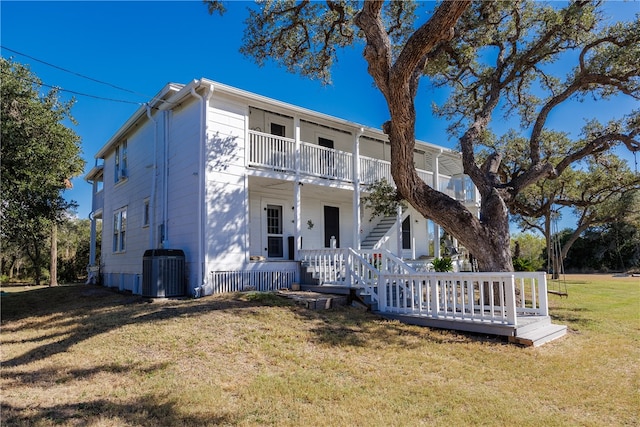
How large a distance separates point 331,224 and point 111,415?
495 inches

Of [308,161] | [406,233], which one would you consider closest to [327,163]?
[308,161]

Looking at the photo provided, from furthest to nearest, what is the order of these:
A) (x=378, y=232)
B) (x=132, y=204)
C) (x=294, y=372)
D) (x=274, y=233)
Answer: (x=378, y=232)
(x=132, y=204)
(x=274, y=233)
(x=294, y=372)

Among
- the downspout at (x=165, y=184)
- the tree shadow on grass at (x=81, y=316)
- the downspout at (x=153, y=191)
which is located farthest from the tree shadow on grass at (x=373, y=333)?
the downspout at (x=153, y=191)

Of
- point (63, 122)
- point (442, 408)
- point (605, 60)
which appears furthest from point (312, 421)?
point (605, 60)

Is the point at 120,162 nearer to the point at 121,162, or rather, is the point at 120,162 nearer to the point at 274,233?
the point at 121,162

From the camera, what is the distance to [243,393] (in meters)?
4.74

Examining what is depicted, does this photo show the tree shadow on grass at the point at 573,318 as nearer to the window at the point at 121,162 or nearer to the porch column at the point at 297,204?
the porch column at the point at 297,204

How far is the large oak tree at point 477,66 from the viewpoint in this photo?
29.2 ft

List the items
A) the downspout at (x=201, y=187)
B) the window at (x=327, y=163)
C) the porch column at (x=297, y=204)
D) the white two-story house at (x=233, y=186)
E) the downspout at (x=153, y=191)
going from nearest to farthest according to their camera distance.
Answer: the downspout at (x=201, y=187), the white two-story house at (x=233, y=186), the porch column at (x=297, y=204), the downspout at (x=153, y=191), the window at (x=327, y=163)

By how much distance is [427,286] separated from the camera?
27.7 feet

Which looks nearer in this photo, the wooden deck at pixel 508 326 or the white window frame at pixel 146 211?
the wooden deck at pixel 508 326

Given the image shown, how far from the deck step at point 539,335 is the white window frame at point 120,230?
44.3 ft

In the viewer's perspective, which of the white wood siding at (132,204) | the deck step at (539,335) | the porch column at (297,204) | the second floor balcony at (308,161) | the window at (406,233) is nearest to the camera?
the deck step at (539,335)

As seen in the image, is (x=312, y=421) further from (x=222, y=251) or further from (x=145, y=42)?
(x=145, y=42)
